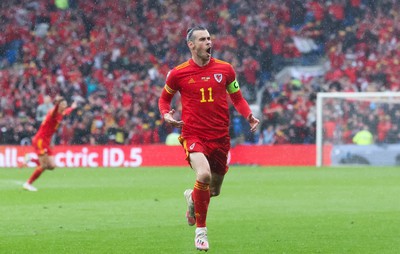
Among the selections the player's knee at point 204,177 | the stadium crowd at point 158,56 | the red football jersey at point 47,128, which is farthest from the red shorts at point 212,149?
the stadium crowd at point 158,56

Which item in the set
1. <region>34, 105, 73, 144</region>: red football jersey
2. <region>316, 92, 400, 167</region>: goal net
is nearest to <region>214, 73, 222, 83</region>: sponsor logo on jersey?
<region>34, 105, 73, 144</region>: red football jersey

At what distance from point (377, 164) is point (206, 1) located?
11313 mm

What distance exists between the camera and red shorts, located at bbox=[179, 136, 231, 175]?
9.82 metres

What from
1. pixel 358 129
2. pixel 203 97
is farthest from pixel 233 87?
pixel 358 129

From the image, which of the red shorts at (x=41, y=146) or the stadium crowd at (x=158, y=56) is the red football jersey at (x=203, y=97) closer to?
the red shorts at (x=41, y=146)

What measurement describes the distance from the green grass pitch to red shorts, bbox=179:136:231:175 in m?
0.83

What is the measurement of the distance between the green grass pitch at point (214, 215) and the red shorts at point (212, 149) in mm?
831

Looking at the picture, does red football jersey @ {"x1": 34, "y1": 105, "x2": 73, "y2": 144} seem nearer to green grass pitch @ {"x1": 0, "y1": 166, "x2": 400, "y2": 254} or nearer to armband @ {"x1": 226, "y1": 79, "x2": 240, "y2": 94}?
green grass pitch @ {"x1": 0, "y1": 166, "x2": 400, "y2": 254}

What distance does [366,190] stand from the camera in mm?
A: 19469

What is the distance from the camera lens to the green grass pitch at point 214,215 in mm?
10039

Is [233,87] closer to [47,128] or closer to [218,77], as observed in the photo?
[218,77]

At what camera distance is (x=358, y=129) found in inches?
1219

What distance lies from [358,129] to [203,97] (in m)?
21.7

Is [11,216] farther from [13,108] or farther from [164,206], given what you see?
[13,108]
